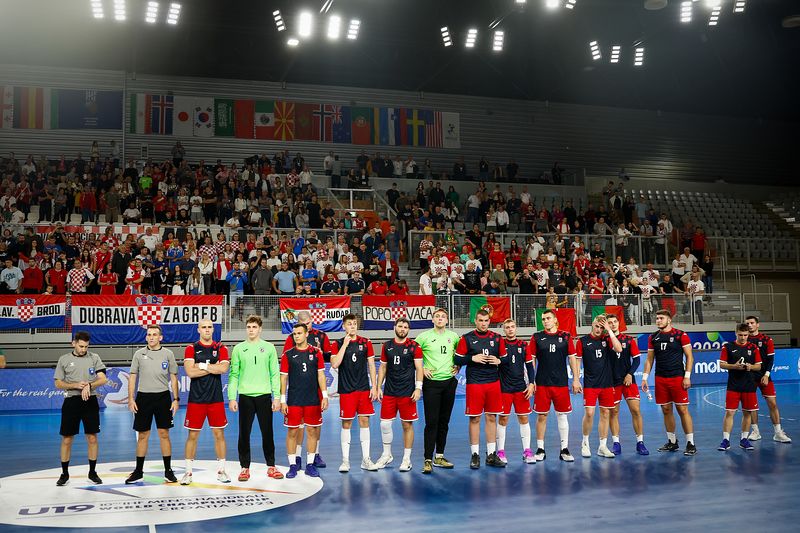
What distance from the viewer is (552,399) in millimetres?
11953

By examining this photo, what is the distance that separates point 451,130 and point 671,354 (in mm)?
26033

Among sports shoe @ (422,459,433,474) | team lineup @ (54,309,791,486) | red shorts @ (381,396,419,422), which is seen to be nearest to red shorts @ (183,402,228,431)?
team lineup @ (54,309,791,486)

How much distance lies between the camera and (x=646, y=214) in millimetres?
33812

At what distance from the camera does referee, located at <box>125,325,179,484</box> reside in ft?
33.1

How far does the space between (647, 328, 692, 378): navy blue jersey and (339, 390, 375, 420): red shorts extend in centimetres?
520

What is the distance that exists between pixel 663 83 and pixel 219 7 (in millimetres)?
22130

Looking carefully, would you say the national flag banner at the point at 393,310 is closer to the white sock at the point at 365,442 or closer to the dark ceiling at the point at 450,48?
the white sock at the point at 365,442

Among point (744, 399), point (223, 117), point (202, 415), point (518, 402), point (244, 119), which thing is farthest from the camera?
point (244, 119)

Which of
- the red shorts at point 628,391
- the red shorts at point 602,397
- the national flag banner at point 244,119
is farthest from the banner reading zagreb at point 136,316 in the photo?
the national flag banner at point 244,119

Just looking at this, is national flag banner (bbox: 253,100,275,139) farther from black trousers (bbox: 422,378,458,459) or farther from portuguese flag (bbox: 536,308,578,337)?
black trousers (bbox: 422,378,458,459)

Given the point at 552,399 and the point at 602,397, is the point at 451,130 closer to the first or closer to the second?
the point at 602,397

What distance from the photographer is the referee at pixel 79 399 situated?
400 inches

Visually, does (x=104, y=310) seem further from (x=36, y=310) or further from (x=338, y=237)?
(x=338, y=237)

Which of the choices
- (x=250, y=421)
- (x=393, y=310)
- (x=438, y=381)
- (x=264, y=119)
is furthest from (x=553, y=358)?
(x=264, y=119)
